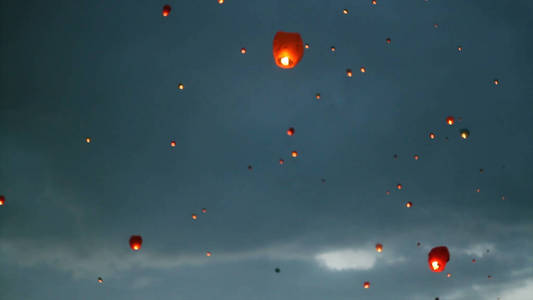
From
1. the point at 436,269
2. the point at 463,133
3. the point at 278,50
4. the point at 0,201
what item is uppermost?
the point at 463,133

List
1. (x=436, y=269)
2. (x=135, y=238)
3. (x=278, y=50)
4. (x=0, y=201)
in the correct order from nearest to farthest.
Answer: (x=278, y=50) < (x=436, y=269) < (x=135, y=238) < (x=0, y=201)

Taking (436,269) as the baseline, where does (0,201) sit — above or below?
above

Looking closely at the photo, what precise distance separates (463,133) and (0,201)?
1225cm

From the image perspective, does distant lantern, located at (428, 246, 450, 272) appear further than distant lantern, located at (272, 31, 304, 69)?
Yes

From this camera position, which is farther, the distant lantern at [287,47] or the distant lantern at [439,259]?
the distant lantern at [439,259]

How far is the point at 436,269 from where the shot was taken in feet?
23.0

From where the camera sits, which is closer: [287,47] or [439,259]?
[287,47]

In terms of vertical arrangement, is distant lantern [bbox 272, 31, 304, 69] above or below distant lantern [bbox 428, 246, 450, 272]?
above

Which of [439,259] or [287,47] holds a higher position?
[287,47]

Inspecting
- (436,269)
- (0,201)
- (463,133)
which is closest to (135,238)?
(0,201)

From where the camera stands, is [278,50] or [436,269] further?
[436,269]

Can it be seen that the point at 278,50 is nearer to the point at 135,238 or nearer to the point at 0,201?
the point at 135,238

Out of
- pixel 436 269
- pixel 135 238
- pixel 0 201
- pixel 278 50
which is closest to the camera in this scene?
pixel 278 50

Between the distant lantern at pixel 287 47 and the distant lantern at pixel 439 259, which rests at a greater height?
the distant lantern at pixel 287 47
